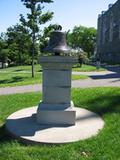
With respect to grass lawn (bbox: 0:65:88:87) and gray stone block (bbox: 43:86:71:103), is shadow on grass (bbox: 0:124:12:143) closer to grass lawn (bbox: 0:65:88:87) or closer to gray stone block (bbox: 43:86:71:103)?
gray stone block (bbox: 43:86:71:103)

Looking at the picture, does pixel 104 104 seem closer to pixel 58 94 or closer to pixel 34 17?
pixel 58 94

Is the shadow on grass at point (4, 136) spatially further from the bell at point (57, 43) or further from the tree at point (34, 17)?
the tree at point (34, 17)

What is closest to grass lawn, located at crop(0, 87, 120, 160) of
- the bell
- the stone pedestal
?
the stone pedestal

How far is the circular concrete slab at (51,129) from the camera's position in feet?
20.6

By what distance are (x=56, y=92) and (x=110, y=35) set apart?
5559 cm

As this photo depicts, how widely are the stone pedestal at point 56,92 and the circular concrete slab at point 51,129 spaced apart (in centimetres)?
22

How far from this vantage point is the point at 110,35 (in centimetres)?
6138

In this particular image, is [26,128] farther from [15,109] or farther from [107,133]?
[15,109]

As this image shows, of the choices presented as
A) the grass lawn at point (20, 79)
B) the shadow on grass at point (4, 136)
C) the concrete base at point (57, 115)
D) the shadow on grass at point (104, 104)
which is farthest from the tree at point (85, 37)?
the shadow on grass at point (4, 136)

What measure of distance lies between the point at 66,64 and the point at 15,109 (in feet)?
9.36

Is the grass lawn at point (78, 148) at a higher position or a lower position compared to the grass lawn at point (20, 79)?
higher

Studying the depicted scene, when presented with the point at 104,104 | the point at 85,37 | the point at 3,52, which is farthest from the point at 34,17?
the point at 85,37

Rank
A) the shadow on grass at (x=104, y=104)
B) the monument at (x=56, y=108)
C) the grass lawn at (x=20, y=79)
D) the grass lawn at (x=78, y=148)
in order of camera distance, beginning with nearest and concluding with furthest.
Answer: the grass lawn at (x=78, y=148), the monument at (x=56, y=108), the shadow on grass at (x=104, y=104), the grass lawn at (x=20, y=79)

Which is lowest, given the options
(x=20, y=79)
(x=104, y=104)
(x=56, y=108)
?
(x=20, y=79)
